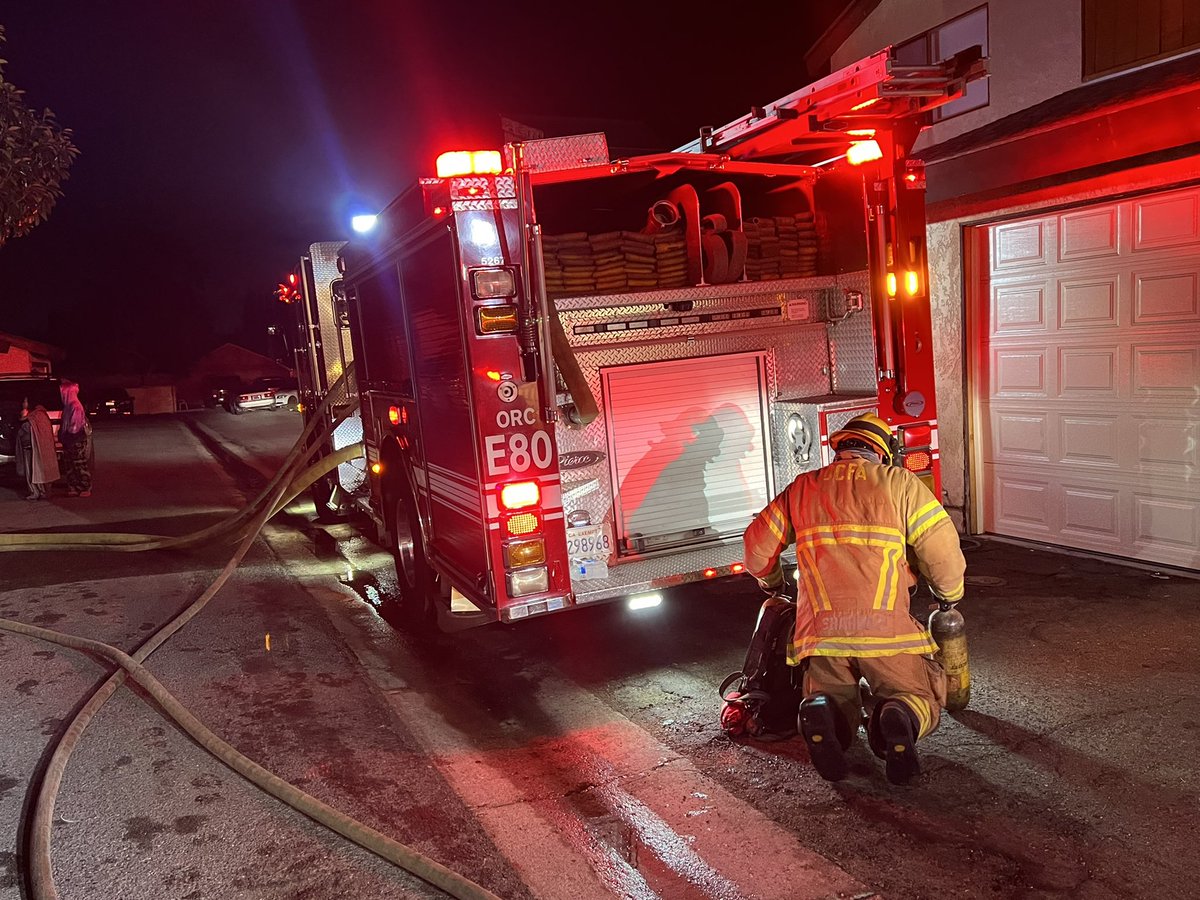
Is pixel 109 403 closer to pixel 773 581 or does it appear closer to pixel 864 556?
pixel 773 581

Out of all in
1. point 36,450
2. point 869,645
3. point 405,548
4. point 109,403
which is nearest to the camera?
point 869,645

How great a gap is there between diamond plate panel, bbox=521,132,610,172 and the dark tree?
589cm

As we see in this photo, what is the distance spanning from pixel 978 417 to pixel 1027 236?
58.8 inches

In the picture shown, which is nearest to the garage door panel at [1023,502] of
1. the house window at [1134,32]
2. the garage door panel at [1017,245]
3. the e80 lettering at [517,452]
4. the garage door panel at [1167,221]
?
the garage door panel at [1017,245]

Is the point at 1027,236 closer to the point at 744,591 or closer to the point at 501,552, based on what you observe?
the point at 744,591

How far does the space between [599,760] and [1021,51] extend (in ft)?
23.8

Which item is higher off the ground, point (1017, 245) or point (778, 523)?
point (1017, 245)

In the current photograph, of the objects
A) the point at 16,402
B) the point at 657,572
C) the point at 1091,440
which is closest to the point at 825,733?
the point at 657,572

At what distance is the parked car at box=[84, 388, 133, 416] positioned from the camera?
1405 inches

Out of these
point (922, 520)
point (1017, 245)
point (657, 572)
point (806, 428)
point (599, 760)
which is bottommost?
point (599, 760)

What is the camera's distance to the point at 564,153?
14.8 ft

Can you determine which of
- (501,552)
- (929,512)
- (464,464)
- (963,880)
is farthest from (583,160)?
(963,880)

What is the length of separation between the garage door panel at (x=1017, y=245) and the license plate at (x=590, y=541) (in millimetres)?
4002

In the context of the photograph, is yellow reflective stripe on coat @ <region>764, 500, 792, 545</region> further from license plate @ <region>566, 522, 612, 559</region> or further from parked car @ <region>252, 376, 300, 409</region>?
parked car @ <region>252, 376, 300, 409</region>
